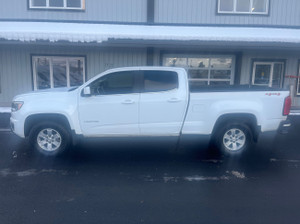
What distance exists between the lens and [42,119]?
5.64 meters

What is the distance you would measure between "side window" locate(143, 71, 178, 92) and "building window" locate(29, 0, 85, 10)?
8020 mm

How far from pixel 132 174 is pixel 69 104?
194cm

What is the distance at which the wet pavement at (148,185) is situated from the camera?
362 cm

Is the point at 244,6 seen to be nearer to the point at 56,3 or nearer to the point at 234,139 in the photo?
the point at 56,3

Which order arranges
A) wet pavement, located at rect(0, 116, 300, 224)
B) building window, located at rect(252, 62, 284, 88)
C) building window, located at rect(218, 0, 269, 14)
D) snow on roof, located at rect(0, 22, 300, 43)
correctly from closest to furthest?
wet pavement, located at rect(0, 116, 300, 224)
snow on roof, located at rect(0, 22, 300, 43)
building window, located at rect(218, 0, 269, 14)
building window, located at rect(252, 62, 284, 88)

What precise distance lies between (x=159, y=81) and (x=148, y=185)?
2244mm

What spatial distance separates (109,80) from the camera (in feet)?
19.0

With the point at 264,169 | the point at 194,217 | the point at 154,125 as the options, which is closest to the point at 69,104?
the point at 154,125

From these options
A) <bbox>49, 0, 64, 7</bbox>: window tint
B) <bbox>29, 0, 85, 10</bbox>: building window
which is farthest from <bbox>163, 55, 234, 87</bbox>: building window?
<bbox>49, 0, 64, 7</bbox>: window tint

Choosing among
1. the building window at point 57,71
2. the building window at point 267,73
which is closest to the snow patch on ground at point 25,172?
the building window at point 57,71

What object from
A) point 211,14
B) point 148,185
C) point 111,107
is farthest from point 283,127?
point 211,14

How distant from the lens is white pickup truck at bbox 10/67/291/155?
560 centimetres

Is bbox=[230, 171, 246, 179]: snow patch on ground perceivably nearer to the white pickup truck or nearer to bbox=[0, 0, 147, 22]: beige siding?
the white pickup truck

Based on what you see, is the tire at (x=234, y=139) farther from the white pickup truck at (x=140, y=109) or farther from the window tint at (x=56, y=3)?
the window tint at (x=56, y=3)
